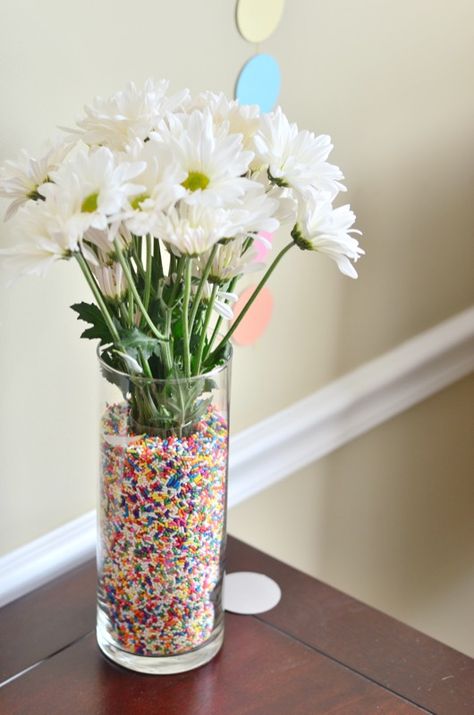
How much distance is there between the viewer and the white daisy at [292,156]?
78 centimetres

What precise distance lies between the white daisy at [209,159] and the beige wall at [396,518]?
631 mm

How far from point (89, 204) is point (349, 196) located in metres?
0.56

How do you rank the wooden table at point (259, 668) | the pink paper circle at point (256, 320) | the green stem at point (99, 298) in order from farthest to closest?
the pink paper circle at point (256, 320) < the wooden table at point (259, 668) < the green stem at point (99, 298)

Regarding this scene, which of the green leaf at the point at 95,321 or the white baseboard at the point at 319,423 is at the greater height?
the green leaf at the point at 95,321

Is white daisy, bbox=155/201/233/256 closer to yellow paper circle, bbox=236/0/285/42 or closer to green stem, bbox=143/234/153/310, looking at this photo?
green stem, bbox=143/234/153/310

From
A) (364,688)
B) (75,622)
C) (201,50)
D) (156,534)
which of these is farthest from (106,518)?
(201,50)

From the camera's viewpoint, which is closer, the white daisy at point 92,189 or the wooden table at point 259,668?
the white daisy at point 92,189

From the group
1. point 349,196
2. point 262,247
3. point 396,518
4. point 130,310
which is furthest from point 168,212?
point 396,518

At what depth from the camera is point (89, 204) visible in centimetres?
71

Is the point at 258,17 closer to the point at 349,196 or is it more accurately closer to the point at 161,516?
the point at 349,196

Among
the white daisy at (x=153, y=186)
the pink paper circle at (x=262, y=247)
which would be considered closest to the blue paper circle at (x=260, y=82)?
the pink paper circle at (x=262, y=247)

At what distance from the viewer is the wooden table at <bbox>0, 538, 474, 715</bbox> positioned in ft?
2.97

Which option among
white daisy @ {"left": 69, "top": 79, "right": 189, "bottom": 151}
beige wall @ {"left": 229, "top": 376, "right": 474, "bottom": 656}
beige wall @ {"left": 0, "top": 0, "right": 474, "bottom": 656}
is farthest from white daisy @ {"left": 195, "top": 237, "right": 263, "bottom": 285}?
beige wall @ {"left": 229, "top": 376, "right": 474, "bottom": 656}

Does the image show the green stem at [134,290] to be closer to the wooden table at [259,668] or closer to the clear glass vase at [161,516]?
the clear glass vase at [161,516]
